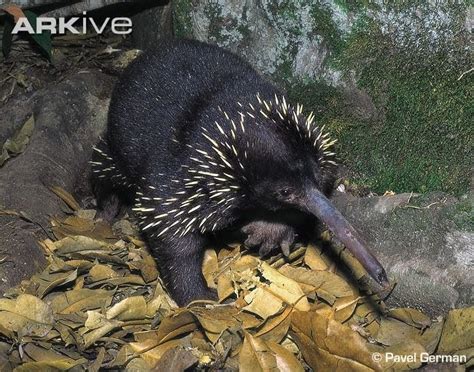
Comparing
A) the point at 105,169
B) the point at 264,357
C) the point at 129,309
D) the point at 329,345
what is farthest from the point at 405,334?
the point at 105,169

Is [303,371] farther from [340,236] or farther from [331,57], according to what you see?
[331,57]

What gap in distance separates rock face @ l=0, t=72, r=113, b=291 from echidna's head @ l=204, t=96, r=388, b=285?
1.41m

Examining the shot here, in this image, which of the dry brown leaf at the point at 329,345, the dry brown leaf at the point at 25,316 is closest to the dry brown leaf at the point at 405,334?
the dry brown leaf at the point at 329,345

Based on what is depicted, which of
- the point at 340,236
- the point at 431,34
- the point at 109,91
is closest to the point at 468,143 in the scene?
the point at 431,34

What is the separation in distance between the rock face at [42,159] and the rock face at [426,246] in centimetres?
195

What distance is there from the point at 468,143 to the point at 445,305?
0.91m

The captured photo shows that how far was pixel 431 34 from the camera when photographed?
4371 millimetres

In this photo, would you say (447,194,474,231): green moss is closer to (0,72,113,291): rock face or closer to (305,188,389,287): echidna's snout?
(305,188,389,287): echidna's snout

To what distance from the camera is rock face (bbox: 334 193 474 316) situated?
407 centimetres

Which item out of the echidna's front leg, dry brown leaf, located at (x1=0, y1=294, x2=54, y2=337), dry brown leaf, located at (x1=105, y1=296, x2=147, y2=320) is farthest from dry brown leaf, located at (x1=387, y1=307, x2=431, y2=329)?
dry brown leaf, located at (x1=0, y1=294, x2=54, y2=337)

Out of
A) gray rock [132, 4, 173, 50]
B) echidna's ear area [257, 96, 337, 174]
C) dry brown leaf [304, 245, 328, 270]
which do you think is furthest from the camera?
gray rock [132, 4, 173, 50]

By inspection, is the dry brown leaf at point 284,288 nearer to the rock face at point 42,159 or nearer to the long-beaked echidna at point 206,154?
the long-beaked echidna at point 206,154

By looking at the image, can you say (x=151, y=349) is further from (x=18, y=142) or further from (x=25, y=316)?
(x=18, y=142)

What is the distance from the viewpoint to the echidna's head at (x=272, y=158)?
395 cm
